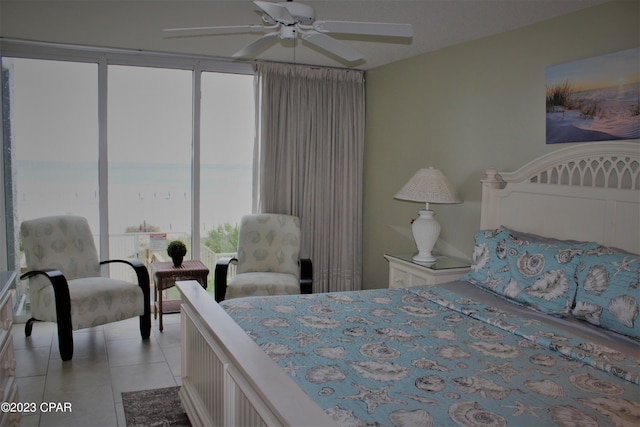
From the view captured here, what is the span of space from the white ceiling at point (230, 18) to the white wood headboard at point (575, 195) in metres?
0.93

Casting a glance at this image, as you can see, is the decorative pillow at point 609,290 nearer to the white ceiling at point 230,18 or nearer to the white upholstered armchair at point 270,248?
the white ceiling at point 230,18

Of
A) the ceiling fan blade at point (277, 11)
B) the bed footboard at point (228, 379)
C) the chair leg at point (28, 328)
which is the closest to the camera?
the bed footboard at point (228, 379)

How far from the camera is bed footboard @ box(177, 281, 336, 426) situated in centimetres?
158

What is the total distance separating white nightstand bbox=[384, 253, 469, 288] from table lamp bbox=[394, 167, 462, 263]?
0.09 metres

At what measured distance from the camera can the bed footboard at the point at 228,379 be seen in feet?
5.17

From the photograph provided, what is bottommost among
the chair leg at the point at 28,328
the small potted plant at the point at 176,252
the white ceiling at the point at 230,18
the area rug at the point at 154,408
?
the area rug at the point at 154,408

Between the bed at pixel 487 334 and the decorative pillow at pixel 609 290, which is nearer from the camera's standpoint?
the bed at pixel 487 334

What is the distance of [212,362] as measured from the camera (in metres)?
2.36

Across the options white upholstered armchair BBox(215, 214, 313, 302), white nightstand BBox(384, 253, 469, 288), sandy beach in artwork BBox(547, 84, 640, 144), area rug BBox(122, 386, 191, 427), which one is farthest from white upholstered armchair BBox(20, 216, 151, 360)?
sandy beach in artwork BBox(547, 84, 640, 144)

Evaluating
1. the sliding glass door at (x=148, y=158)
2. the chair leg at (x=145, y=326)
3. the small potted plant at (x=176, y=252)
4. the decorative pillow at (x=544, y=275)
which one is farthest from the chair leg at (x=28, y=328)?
the decorative pillow at (x=544, y=275)

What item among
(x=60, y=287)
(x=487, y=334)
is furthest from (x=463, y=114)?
(x=60, y=287)

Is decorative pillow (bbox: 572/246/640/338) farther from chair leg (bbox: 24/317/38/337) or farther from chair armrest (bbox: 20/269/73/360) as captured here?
chair leg (bbox: 24/317/38/337)

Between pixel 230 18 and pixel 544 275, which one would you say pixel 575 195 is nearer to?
pixel 544 275

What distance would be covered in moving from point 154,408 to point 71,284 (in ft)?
Result: 4.82
